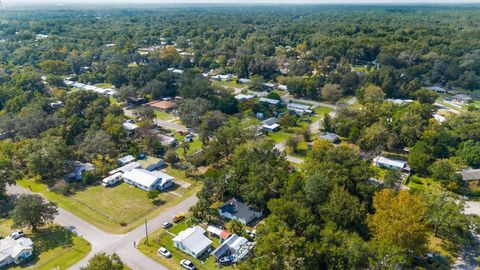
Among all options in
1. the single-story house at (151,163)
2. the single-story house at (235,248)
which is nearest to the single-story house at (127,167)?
the single-story house at (151,163)

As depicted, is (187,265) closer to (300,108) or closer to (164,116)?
(164,116)

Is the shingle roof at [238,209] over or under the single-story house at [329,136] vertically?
under

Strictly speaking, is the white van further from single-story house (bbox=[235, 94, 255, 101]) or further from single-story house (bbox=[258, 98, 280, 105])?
single-story house (bbox=[258, 98, 280, 105])

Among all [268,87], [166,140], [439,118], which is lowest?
[166,140]

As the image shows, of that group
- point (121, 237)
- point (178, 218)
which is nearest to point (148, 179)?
point (178, 218)

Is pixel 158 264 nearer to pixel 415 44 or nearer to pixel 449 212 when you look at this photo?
pixel 449 212

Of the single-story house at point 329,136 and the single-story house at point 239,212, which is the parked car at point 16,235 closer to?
the single-story house at point 239,212
